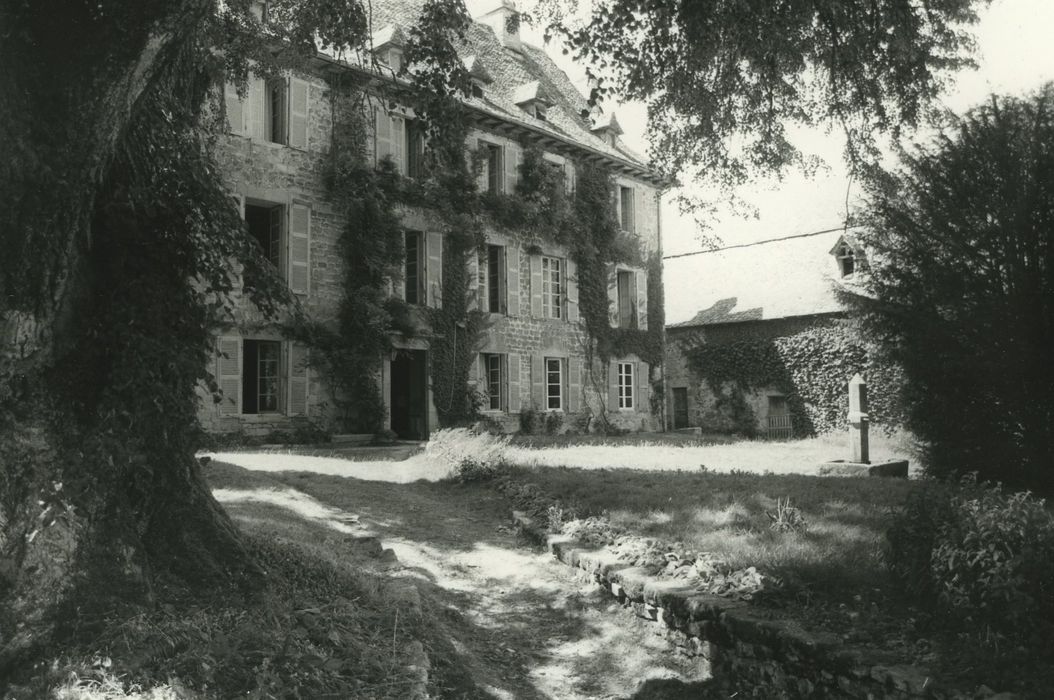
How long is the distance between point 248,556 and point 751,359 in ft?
73.1

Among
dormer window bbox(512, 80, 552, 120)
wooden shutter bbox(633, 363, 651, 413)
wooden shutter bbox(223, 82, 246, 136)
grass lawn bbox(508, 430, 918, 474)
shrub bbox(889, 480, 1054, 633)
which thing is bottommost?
grass lawn bbox(508, 430, 918, 474)

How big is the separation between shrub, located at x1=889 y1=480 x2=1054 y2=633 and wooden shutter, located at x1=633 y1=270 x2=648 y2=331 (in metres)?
18.9

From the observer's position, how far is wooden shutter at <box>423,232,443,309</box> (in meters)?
18.0

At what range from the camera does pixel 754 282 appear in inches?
1027

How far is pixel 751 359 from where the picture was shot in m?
24.8

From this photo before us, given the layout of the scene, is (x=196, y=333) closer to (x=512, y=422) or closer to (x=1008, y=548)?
(x=1008, y=548)

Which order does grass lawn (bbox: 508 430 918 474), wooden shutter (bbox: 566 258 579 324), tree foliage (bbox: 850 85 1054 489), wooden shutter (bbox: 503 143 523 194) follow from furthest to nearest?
wooden shutter (bbox: 566 258 579 324)
wooden shutter (bbox: 503 143 523 194)
grass lawn (bbox: 508 430 918 474)
tree foliage (bbox: 850 85 1054 489)

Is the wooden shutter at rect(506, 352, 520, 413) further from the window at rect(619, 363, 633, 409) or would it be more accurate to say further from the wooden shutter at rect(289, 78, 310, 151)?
the wooden shutter at rect(289, 78, 310, 151)

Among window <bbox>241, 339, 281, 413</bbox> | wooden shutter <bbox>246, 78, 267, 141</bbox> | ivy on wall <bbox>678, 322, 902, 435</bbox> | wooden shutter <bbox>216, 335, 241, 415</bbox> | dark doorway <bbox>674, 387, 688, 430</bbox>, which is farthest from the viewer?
dark doorway <bbox>674, 387, 688, 430</bbox>

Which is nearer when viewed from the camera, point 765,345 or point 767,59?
point 767,59

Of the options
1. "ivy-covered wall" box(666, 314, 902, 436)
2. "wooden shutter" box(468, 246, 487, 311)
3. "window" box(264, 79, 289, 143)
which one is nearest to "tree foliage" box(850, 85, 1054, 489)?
"wooden shutter" box(468, 246, 487, 311)

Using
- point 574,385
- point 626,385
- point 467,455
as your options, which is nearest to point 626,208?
point 626,385

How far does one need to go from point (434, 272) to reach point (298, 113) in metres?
4.59

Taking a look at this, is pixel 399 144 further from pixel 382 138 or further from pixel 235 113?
pixel 235 113
